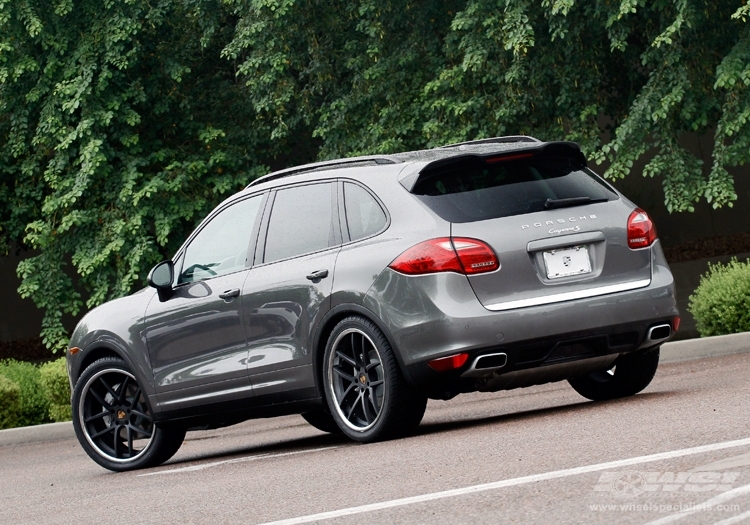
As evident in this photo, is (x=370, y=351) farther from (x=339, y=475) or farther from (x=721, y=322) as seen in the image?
(x=721, y=322)

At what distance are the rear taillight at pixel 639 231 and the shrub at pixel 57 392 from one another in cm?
885

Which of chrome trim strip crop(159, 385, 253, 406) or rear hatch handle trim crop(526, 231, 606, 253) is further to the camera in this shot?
chrome trim strip crop(159, 385, 253, 406)

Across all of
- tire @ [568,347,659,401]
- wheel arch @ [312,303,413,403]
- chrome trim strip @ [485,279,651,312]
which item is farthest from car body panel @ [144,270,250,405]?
tire @ [568,347,659,401]

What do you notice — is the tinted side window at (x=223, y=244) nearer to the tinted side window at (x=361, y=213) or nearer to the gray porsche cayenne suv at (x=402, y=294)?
the gray porsche cayenne suv at (x=402, y=294)

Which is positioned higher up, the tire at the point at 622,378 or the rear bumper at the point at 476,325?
the rear bumper at the point at 476,325

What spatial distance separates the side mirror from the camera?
379 inches

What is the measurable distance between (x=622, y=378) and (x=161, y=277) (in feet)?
10.9

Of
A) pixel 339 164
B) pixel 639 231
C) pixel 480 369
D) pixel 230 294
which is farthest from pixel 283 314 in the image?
pixel 639 231

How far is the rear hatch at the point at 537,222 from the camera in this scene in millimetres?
8086

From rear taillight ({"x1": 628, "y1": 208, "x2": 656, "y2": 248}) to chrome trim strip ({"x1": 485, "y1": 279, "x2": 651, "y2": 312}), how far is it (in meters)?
0.27

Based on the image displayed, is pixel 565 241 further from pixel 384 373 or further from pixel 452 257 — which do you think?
pixel 384 373

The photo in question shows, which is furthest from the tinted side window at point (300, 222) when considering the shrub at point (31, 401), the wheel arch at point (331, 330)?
the shrub at point (31, 401)

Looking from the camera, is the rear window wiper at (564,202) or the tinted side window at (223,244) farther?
the tinted side window at (223,244)

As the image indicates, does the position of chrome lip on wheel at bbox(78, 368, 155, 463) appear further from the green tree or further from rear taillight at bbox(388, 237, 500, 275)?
the green tree
